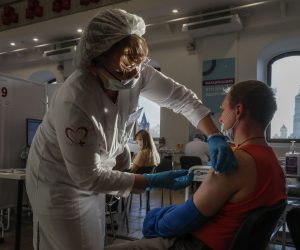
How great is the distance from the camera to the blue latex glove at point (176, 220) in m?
1.09

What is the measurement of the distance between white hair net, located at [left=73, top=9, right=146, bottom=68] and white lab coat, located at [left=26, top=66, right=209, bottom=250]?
73mm

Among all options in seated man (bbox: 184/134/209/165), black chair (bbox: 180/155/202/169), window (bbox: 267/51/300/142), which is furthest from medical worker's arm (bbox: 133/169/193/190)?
window (bbox: 267/51/300/142)

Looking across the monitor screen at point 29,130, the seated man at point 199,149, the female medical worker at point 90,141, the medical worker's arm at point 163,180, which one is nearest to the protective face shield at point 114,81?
the female medical worker at point 90,141

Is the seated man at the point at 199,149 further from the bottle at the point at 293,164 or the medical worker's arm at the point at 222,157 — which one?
the medical worker's arm at the point at 222,157

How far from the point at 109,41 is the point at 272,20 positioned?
5.42m

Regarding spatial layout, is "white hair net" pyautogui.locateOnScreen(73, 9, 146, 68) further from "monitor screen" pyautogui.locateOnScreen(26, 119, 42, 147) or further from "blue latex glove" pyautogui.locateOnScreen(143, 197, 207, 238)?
"monitor screen" pyautogui.locateOnScreen(26, 119, 42, 147)

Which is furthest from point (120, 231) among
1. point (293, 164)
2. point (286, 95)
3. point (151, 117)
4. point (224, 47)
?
point (151, 117)

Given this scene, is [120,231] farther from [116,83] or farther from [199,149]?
[116,83]

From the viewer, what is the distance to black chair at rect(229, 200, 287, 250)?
934 mm

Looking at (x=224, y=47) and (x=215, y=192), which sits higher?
(x=224, y=47)

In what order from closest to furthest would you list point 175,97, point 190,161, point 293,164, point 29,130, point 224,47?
point 175,97, point 293,164, point 29,130, point 190,161, point 224,47

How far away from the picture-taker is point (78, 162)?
1051 millimetres

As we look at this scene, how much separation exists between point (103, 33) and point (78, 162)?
416 millimetres

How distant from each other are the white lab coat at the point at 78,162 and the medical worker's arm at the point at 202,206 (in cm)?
18
